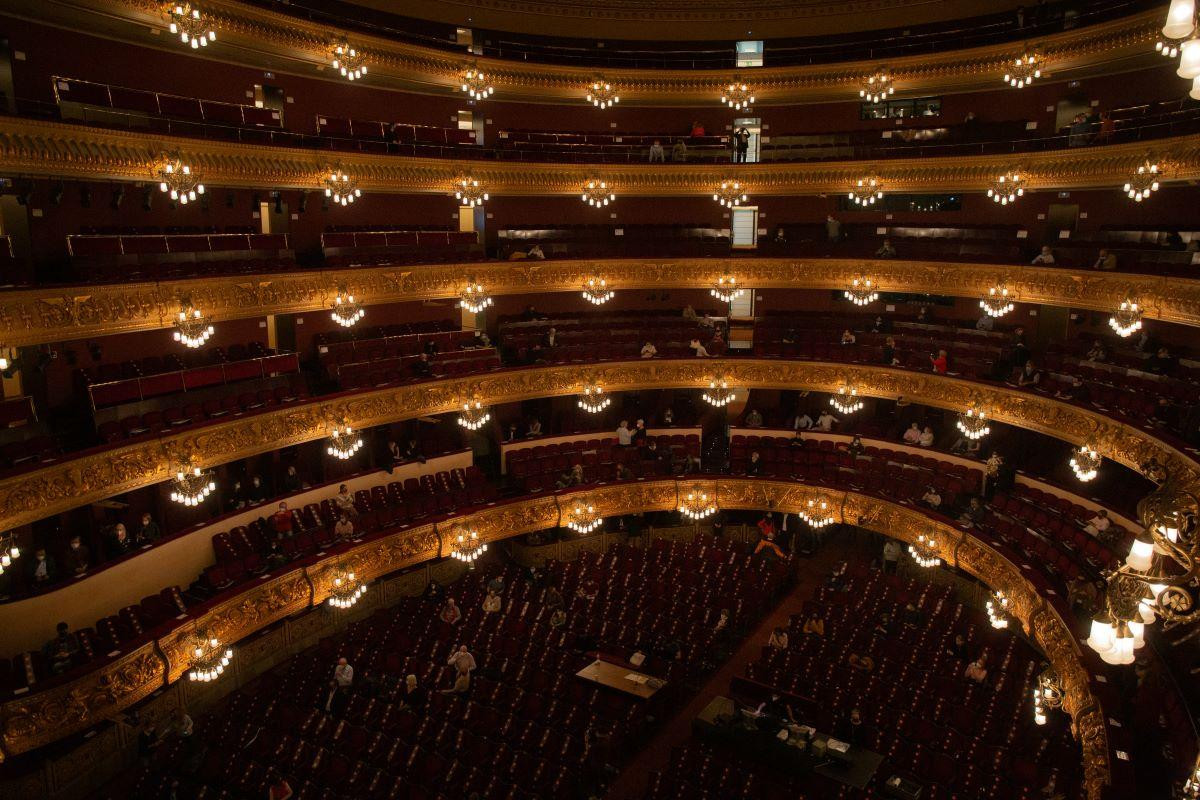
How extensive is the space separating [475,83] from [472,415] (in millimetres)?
10266

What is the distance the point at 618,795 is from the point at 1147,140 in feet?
62.9

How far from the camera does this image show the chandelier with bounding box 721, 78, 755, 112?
2748cm

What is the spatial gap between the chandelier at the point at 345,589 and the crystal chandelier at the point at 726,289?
15152 millimetres

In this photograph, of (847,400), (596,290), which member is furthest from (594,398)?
(847,400)

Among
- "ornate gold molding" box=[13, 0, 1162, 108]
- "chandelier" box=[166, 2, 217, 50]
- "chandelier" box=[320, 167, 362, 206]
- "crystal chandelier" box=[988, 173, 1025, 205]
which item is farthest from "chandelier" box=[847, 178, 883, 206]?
"chandelier" box=[166, 2, 217, 50]

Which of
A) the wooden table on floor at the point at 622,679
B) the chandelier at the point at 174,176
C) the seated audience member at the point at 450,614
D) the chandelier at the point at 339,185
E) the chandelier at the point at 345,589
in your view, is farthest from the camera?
the chandelier at the point at 339,185

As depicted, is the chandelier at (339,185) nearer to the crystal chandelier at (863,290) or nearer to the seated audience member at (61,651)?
the seated audience member at (61,651)

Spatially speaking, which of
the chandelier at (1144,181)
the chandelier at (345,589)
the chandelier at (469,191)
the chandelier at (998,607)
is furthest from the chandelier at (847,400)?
the chandelier at (345,589)

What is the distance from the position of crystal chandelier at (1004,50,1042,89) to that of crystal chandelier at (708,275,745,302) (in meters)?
9.95

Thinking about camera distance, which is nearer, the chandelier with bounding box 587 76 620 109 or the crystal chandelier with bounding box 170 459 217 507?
the crystal chandelier with bounding box 170 459 217 507

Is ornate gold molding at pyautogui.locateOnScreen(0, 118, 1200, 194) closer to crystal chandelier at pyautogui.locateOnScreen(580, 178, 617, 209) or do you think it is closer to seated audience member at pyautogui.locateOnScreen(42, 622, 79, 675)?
crystal chandelier at pyautogui.locateOnScreen(580, 178, 617, 209)

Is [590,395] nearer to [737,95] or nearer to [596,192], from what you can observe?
[596,192]

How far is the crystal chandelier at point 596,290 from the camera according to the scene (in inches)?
1064

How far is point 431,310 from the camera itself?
1062 inches
